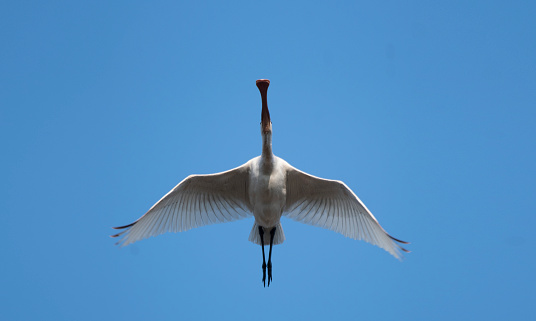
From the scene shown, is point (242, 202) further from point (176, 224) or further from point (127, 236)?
point (127, 236)

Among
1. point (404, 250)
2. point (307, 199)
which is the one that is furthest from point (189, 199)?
point (404, 250)

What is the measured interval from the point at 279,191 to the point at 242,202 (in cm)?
106

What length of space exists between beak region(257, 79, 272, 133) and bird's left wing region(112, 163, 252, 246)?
0.74m

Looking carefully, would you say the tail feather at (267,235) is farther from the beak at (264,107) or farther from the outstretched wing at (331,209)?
the beak at (264,107)

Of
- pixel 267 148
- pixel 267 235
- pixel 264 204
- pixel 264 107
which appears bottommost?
pixel 267 235

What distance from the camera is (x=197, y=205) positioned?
10.4 meters

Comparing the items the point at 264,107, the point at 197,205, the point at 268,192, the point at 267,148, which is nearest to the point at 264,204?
the point at 268,192

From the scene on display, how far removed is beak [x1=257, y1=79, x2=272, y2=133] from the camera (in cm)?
976

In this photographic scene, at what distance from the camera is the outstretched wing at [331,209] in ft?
32.7

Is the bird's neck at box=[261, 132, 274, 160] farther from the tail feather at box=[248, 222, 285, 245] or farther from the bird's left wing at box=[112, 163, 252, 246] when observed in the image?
the tail feather at box=[248, 222, 285, 245]

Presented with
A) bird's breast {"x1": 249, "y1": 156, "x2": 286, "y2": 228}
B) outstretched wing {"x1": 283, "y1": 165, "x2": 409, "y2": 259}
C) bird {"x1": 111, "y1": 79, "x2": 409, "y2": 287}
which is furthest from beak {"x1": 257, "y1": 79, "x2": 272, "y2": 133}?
outstretched wing {"x1": 283, "y1": 165, "x2": 409, "y2": 259}

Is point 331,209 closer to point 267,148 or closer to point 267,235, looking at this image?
point 267,235

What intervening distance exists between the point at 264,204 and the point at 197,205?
1340 millimetres

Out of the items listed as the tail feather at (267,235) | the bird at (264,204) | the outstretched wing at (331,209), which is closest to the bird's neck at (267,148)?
the bird at (264,204)
